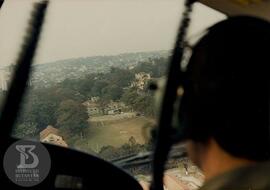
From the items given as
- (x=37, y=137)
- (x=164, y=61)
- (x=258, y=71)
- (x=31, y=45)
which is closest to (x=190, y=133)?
(x=258, y=71)

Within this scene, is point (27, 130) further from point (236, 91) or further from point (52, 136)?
point (236, 91)

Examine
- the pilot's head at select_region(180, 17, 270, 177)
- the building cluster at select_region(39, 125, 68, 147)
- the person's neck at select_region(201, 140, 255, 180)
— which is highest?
the pilot's head at select_region(180, 17, 270, 177)

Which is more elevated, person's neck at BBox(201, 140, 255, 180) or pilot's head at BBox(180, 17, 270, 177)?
pilot's head at BBox(180, 17, 270, 177)

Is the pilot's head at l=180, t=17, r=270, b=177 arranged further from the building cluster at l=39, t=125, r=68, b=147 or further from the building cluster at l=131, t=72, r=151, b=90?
the building cluster at l=39, t=125, r=68, b=147

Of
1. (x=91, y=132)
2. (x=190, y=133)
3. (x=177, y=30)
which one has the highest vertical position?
(x=177, y=30)

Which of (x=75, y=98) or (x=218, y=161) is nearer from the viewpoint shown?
(x=218, y=161)

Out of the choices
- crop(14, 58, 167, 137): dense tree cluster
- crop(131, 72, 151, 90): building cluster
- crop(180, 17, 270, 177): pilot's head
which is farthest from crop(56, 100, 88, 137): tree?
crop(180, 17, 270, 177): pilot's head

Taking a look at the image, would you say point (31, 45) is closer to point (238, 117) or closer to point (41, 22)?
point (41, 22)

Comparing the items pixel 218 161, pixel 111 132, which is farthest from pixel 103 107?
pixel 218 161
